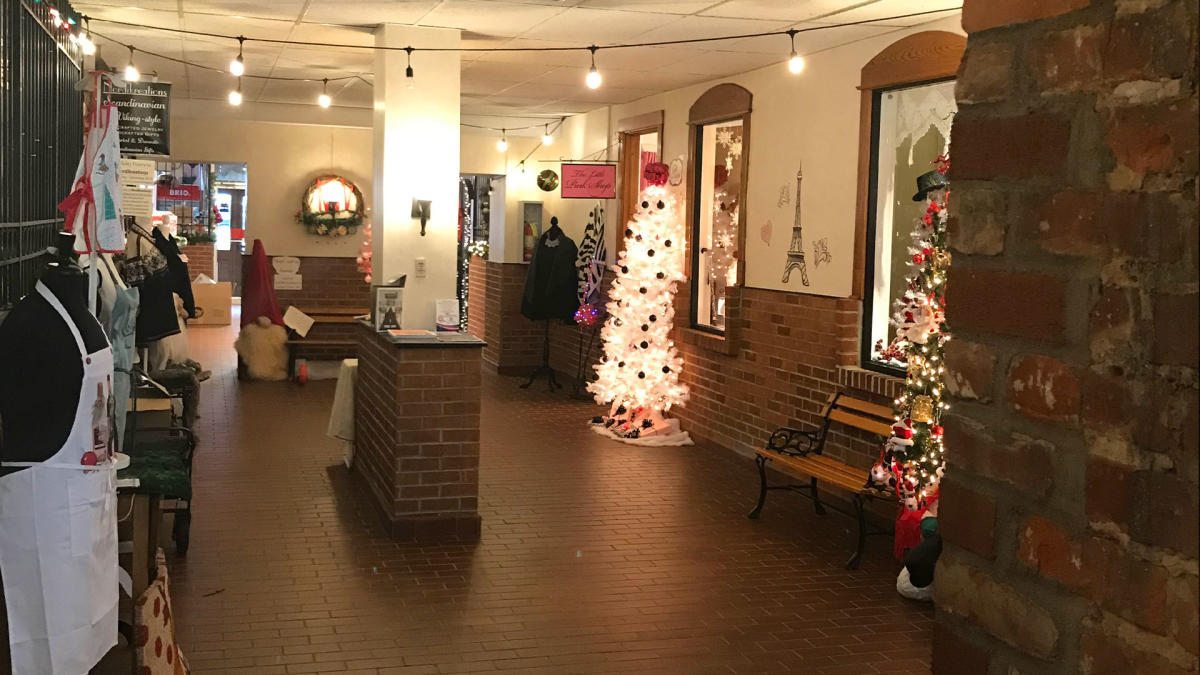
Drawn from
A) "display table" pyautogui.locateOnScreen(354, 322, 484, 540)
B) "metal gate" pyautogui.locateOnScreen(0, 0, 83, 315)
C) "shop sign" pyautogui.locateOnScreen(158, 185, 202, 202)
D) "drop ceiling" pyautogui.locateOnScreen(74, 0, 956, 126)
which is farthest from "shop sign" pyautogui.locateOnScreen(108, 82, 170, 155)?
"shop sign" pyautogui.locateOnScreen(158, 185, 202, 202)

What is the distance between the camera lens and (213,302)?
18.7 meters

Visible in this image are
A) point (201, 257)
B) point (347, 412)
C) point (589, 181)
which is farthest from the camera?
point (201, 257)

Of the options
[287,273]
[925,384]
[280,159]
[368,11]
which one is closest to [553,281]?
[287,273]

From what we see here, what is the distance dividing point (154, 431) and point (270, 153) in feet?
24.4

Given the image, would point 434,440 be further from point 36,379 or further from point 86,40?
point 86,40

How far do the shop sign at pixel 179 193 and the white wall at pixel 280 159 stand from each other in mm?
9701

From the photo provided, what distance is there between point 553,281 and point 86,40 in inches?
228

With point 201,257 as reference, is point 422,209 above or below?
above

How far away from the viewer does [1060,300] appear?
1.23 metres

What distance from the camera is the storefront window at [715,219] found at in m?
9.60

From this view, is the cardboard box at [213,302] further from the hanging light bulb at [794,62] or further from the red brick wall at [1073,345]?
the red brick wall at [1073,345]

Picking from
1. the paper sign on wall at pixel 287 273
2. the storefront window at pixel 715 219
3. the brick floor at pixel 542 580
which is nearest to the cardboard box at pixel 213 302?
the paper sign on wall at pixel 287 273

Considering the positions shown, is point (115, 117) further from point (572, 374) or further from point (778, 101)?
point (572, 374)

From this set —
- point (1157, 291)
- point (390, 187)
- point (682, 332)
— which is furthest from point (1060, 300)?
point (682, 332)
